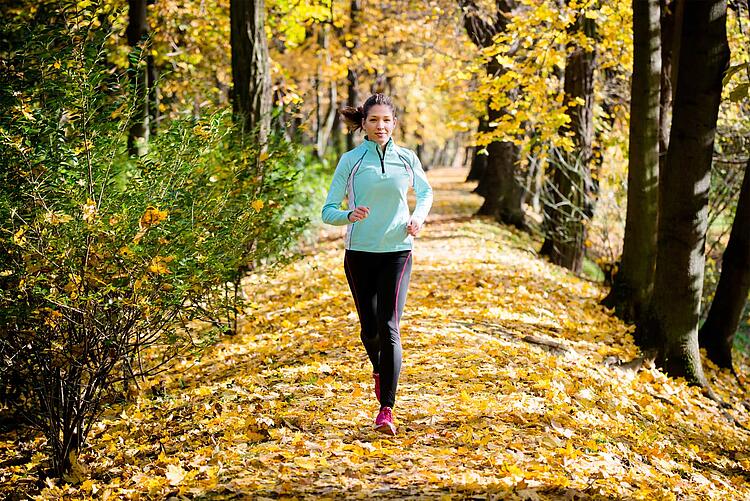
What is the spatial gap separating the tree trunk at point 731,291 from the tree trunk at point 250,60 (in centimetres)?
567

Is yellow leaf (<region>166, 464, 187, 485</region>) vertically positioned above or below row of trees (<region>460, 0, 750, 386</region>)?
below

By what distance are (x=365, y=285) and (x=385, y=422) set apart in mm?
879

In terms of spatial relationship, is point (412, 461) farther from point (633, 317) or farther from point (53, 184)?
point (633, 317)

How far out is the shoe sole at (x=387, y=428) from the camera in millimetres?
4785

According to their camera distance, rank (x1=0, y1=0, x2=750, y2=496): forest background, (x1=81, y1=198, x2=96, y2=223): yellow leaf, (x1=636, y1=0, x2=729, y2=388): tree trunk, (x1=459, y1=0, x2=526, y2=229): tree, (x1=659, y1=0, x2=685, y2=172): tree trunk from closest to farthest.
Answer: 1. (x1=81, y1=198, x2=96, y2=223): yellow leaf
2. (x1=0, y1=0, x2=750, y2=496): forest background
3. (x1=636, y1=0, x2=729, y2=388): tree trunk
4. (x1=659, y1=0, x2=685, y2=172): tree trunk
5. (x1=459, y1=0, x2=526, y2=229): tree

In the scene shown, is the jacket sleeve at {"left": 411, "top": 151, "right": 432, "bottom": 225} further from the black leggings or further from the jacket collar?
the black leggings

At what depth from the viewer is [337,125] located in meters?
28.7

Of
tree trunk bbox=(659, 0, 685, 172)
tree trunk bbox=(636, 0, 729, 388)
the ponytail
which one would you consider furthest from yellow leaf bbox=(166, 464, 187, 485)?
tree trunk bbox=(659, 0, 685, 172)

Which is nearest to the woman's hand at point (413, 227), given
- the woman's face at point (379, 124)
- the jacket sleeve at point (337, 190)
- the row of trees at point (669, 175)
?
the jacket sleeve at point (337, 190)

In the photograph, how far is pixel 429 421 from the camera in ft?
16.9

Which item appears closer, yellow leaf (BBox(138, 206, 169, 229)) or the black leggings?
yellow leaf (BBox(138, 206, 169, 229))

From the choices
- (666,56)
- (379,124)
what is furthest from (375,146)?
(666,56)

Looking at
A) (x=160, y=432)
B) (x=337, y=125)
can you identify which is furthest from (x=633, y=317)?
(x=337, y=125)

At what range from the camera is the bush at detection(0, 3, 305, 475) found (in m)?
4.29
